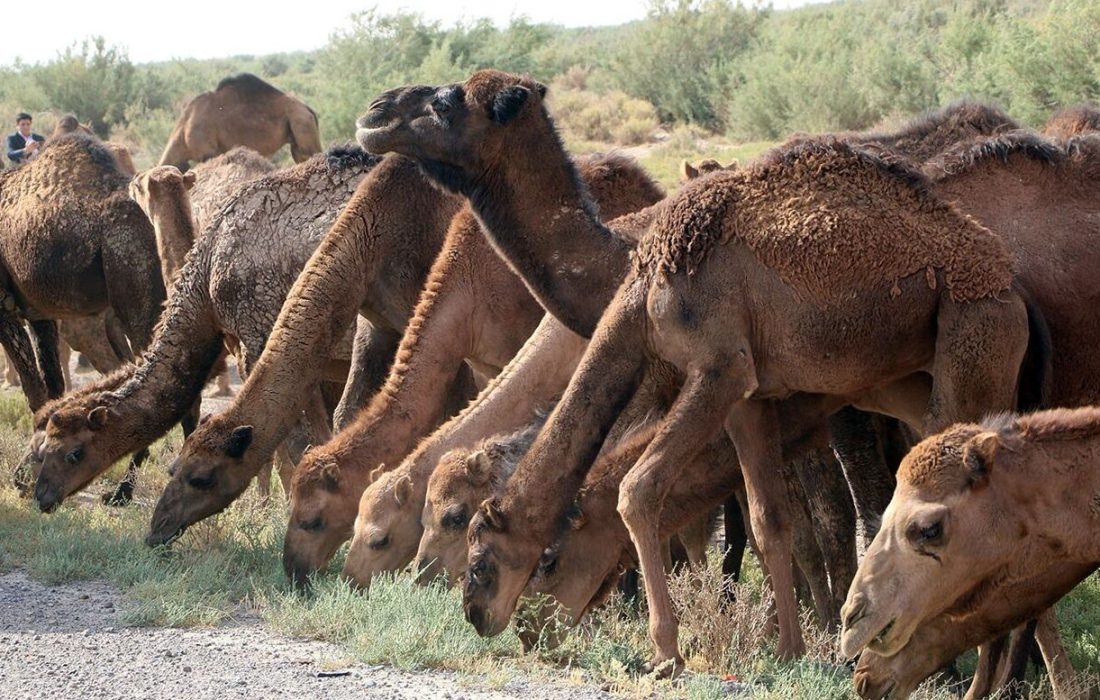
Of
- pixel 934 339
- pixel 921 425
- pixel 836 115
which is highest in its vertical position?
pixel 934 339

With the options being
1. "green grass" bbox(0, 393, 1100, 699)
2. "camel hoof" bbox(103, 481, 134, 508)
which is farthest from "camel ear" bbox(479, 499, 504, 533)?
"camel hoof" bbox(103, 481, 134, 508)

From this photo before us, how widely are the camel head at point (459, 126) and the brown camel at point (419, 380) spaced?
99 cm

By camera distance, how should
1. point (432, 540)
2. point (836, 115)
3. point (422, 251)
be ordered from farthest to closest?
point (836, 115)
point (422, 251)
point (432, 540)

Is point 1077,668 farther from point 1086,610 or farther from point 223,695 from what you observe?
point 223,695

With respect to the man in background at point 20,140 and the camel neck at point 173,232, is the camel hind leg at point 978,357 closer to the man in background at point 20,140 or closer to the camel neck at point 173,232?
the camel neck at point 173,232

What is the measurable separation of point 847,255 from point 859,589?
1715mm

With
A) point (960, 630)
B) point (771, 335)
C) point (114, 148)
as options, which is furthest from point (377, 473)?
point (114, 148)

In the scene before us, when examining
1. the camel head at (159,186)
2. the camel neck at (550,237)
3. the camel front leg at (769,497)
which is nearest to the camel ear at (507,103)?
the camel neck at (550,237)

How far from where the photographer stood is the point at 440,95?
9.15m

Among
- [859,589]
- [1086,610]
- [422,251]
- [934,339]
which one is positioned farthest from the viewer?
[422,251]

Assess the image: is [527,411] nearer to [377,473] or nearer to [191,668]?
[377,473]

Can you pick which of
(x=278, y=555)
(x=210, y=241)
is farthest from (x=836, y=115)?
(x=278, y=555)

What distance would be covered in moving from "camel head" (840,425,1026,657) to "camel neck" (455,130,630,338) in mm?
2941

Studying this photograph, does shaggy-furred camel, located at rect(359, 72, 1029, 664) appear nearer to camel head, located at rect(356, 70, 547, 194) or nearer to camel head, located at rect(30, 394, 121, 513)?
camel head, located at rect(356, 70, 547, 194)
